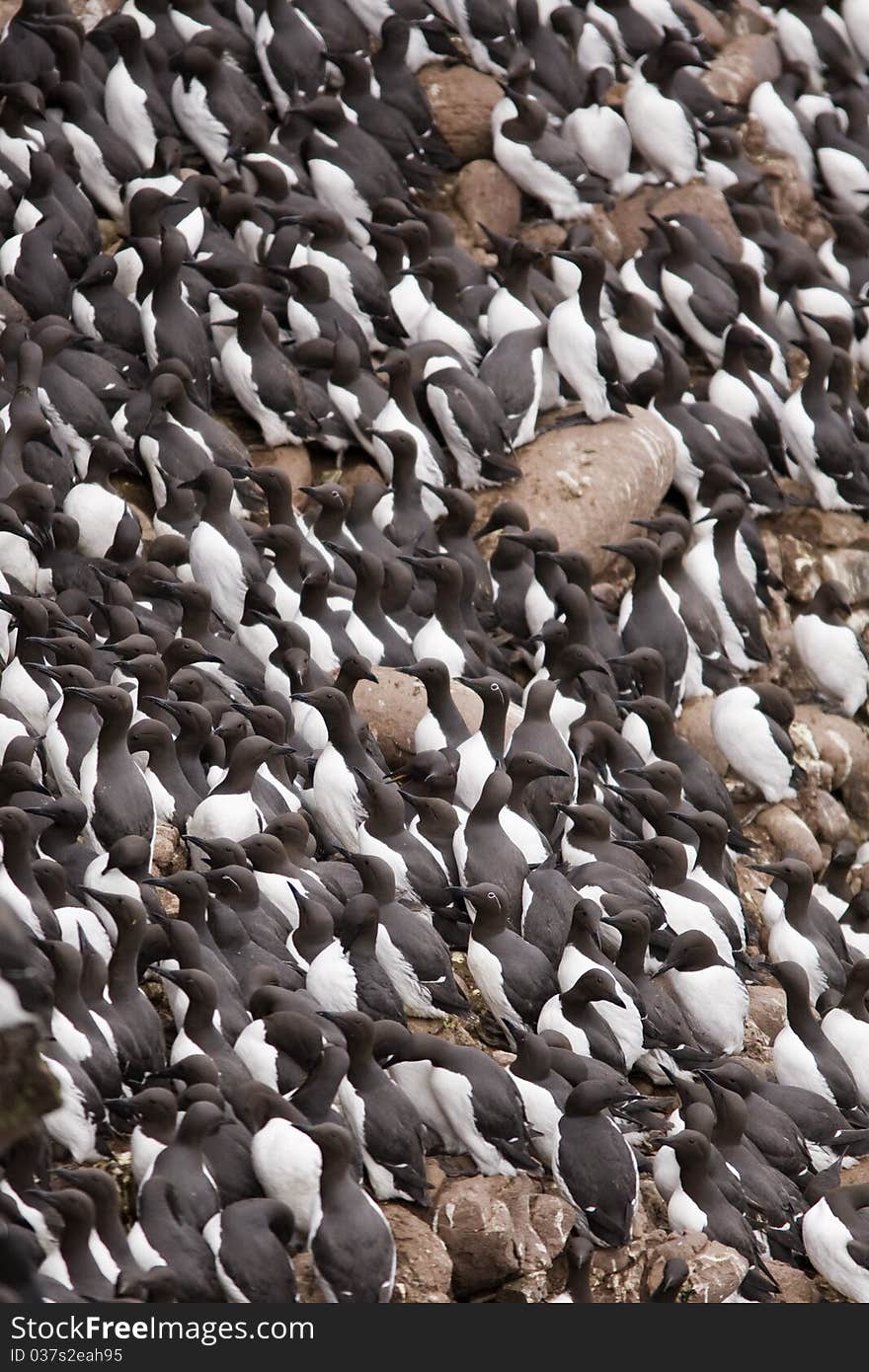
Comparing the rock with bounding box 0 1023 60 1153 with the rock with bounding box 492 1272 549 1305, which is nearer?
the rock with bounding box 0 1023 60 1153

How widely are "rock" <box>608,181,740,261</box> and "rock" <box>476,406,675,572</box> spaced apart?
8.09 ft

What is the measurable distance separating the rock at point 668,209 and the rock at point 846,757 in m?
4.07

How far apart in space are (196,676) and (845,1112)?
372 centimetres

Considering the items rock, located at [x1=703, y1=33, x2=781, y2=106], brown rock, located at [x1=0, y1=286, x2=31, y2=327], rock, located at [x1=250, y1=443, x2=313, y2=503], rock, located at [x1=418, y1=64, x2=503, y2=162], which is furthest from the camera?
rock, located at [x1=703, y1=33, x2=781, y2=106]

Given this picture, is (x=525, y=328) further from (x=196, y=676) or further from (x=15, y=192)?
(x=196, y=676)

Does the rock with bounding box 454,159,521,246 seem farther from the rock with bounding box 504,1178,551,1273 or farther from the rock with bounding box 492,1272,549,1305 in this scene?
the rock with bounding box 492,1272,549,1305

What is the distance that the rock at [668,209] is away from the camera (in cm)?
1661

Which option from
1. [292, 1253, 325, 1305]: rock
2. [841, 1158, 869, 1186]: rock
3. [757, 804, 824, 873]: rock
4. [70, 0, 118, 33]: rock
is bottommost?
[757, 804, 824, 873]: rock

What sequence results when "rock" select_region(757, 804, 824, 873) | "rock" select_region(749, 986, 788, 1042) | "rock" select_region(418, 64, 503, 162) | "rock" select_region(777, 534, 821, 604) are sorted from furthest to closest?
"rock" select_region(418, 64, 503, 162) < "rock" select_region(777, 534, 821, 604) < "rock" select_region(757, 804, 824, 873) < "rock" select_region(749, 986, 788, 1042)

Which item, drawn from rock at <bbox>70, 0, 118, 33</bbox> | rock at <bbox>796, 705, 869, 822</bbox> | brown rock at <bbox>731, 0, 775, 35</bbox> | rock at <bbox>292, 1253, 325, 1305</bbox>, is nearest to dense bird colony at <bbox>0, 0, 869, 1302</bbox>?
rock at <bbox>292, 1253, 325, 1305</bbox>

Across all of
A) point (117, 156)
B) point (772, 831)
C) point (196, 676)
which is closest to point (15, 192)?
point (117, 156)

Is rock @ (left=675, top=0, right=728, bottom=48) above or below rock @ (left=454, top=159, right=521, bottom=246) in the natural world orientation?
below

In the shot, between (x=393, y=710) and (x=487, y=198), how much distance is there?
17.1ft

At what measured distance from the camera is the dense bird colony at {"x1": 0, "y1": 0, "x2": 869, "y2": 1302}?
29.9 ft
